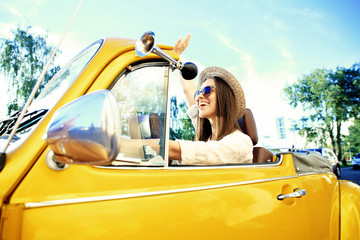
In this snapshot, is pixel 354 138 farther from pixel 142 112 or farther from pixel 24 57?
pixel 142 112

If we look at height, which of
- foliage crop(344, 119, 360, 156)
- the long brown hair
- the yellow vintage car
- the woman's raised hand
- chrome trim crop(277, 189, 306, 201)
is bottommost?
chrome trim crop(277, 189, 306, 201)

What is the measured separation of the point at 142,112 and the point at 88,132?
634 millimetres

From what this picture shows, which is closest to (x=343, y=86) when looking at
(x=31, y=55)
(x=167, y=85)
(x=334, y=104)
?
(x=334, y=104)

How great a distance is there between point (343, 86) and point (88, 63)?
125 ft

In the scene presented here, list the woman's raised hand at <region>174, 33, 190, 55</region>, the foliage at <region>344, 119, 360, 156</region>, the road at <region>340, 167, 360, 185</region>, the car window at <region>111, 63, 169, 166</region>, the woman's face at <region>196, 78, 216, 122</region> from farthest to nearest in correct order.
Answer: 1. the foliage at <region>344, 119, 360, 156</region>
2. the road at <region>340, 167, 360, 185</region>
3. the woman's face at <region>196, 78, 216, 122</region>
4. the woman's raised hand at <region>174, 33, 190, 55</region>
5. the car window at <region>111, 63, 169, 166</region>

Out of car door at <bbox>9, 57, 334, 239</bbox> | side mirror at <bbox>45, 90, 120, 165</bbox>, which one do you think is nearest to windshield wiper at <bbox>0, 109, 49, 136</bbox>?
car door at <bbox>9, 57, 334, 239</bbox>

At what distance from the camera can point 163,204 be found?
3.32 ft

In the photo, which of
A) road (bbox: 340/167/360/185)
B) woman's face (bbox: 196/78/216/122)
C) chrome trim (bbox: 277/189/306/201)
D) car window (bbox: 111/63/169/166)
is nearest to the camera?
car window (bbox: 111/63/169/166)

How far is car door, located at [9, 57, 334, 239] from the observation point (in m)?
0.83

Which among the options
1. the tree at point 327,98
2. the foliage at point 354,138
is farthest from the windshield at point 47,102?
the foliage at point 354,138

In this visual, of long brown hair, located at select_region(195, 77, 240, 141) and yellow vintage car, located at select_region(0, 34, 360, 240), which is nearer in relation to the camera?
yellow vintage car, located at select_region(0, 34, 360, 240)

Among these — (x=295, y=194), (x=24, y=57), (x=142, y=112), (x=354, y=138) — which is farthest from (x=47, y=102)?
(x=354, y=138)

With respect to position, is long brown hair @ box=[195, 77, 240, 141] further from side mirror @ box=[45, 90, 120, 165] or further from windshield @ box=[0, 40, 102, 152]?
side mirror @ box=[45, 90, 120, 165]

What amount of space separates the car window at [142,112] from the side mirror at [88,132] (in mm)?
399
